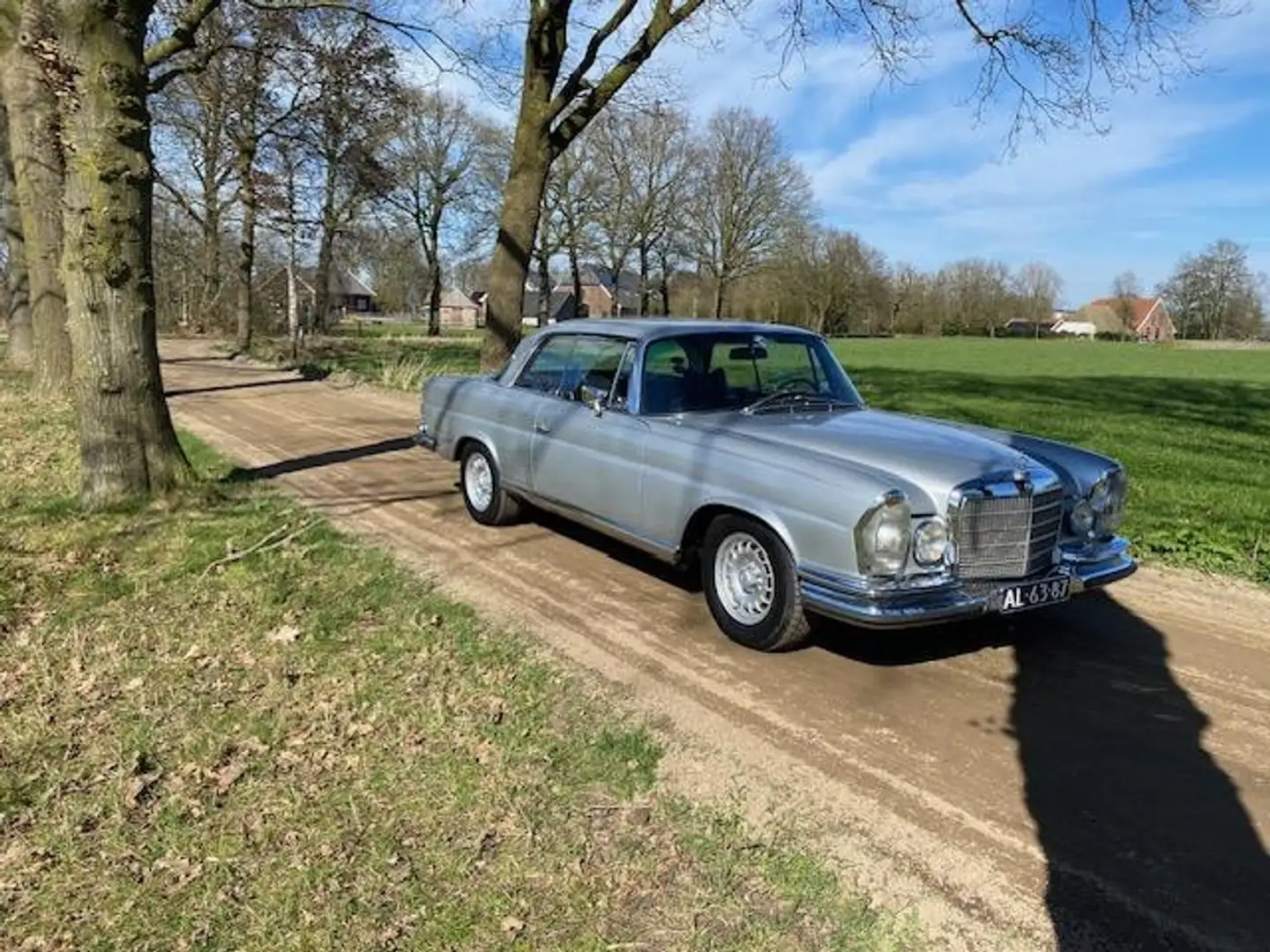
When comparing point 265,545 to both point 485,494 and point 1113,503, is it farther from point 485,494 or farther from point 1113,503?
point 1113,503

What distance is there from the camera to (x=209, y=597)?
5.57 m

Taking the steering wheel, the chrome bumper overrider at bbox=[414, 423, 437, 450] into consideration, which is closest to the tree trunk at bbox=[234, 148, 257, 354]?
the chrome bumper overrider at bbox=[414, 423, 437, 450]

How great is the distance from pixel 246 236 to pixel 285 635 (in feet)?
86.3

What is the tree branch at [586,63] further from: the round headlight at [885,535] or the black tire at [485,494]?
the round headlight at [885,535]

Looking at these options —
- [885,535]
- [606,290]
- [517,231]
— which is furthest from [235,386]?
[606,290]

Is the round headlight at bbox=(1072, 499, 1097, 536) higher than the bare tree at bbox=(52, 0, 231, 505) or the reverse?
the reverse

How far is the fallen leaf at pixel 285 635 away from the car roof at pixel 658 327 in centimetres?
265

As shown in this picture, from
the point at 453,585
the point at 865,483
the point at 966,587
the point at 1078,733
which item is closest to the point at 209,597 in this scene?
the point at 453,585

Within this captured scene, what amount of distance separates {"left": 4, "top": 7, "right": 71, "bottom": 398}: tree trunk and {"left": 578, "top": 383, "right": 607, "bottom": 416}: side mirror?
8431mm

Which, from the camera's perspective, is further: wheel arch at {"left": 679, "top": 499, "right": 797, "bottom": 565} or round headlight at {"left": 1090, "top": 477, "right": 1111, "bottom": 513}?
round headlight at {"left": 1090, "top": 477, "right": 1111, "bottom": 513}

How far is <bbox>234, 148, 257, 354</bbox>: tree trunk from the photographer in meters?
26.3

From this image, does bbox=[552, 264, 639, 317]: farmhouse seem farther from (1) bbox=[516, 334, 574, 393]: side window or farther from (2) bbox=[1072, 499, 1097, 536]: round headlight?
(2) bbox=[1072, 499, 1097, 536]: round headlight

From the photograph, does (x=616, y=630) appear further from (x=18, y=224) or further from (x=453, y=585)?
(x=18, y=224)

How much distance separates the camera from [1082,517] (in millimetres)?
5199
